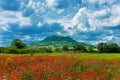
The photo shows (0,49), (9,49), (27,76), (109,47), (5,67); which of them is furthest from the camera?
Answer: (109,47)

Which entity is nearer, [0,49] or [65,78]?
[65,78]

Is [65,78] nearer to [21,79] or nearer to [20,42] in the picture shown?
[21,79]

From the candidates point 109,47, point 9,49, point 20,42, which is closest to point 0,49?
point 9,49

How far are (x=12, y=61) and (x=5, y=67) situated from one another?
231cm

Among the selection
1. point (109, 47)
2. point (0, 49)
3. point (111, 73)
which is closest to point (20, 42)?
point (0, 49)

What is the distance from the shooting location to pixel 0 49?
63.2 meters

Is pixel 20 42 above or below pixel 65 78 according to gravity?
above

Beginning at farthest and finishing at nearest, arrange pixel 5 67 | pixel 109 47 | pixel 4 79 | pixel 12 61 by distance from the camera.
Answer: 1. pixel 109 47
2. pixel 12 61
3. pixel 5 67
4. pixel 4 79

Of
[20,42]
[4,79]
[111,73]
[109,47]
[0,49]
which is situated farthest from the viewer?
[20,42]

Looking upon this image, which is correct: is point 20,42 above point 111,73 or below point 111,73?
above

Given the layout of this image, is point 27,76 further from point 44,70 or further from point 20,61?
point 20,61

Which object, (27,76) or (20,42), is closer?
(27,76)

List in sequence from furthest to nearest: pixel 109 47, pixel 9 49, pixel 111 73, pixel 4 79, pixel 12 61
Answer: pixel 109 47
pixel 9 49
pixel 12 61
pixel 111 73
pixel 4 79

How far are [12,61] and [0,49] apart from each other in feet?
137
